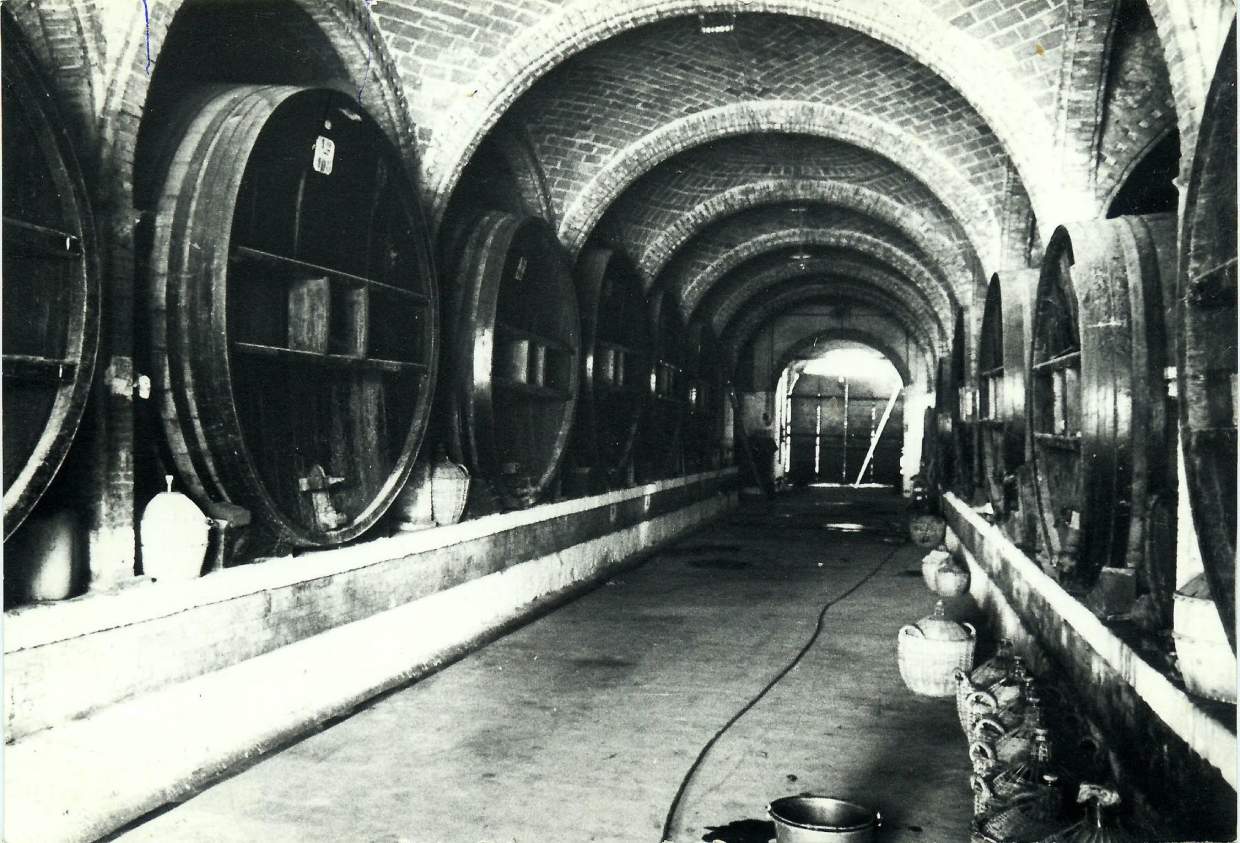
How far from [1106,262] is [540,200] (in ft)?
17.2

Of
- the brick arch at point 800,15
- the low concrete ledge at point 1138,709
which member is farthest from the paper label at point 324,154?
the low concrete ledge at point 1138,709

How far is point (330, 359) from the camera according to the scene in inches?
189

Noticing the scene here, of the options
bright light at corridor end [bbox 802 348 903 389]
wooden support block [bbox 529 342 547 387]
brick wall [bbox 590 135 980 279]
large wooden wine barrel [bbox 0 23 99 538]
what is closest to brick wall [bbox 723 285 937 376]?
bright light at corridor end [bbox 802 348 903 389]

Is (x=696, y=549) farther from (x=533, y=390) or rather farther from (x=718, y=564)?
(x=533, y=390)

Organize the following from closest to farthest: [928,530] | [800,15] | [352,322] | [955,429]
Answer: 1. [352,322]
2. [800,15]
3. [955,429]
4. [928,530]

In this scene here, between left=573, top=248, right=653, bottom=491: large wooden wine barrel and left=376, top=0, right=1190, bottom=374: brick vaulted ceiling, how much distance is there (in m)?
0.47

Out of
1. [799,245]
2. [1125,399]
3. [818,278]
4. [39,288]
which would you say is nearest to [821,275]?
[818,278]

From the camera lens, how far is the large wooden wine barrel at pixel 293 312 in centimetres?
390

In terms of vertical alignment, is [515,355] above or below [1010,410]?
above

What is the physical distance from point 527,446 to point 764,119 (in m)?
3.76

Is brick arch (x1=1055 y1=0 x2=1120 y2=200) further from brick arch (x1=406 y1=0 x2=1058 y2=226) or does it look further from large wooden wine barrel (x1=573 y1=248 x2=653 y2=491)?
large wooden wine barrel (x1=573 y1=248 x2=653 y2=491)

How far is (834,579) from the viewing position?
9.05m

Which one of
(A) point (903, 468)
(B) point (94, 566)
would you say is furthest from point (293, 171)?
(A) point (903, 468)

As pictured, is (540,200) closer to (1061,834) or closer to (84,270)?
(84,270)
